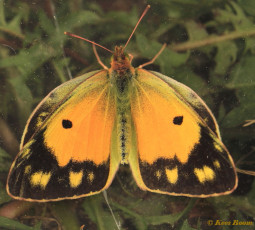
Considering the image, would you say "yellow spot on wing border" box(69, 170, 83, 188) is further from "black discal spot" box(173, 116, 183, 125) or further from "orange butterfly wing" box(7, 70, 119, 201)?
"black discal spot" box(173, 116, 183, 125)

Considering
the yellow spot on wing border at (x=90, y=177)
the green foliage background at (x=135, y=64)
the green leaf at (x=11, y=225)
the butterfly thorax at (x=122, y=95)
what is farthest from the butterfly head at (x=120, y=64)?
the green leaf at (x=11, y=225)

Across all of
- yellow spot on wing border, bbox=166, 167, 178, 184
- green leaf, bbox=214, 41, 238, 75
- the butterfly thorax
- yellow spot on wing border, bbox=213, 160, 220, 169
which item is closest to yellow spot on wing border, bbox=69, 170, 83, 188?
the butterfly thorax

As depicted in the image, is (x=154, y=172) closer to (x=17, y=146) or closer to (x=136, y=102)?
(x=136, y=102)

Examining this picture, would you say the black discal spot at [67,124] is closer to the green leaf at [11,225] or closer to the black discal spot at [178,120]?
the black discal spot at [178,120]

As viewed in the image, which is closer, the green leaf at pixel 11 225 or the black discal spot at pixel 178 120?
the black discal spot at pixel 178 120

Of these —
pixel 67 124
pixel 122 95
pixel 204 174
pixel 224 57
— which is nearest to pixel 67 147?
pixel 67 124
